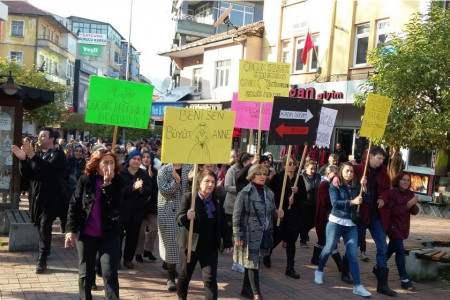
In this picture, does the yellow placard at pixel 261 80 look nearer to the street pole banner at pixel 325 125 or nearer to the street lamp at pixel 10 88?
the street pole banner at pixel 325 125

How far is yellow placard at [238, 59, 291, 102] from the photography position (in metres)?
7.88

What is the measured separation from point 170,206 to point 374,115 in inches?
133

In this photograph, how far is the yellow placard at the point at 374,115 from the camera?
7.21 meters

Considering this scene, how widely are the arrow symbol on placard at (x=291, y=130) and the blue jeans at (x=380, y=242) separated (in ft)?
5.28

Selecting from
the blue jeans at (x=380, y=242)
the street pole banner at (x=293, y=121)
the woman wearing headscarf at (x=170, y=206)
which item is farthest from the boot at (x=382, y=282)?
the woman wearing headscarf at (x=170, y=206)

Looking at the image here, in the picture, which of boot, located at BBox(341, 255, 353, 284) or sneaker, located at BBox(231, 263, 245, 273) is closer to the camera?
boot, located at BBox(341, 255, 353, 284)

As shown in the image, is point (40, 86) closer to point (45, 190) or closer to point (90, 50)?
point (45, 190)

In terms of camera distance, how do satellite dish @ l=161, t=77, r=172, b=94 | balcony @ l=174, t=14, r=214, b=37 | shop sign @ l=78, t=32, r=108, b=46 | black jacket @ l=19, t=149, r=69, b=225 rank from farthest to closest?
shop sign @ l=78, t=32, r=108, b=46 → satellite dish @ l=161, t=77, r=172, b=94 → balcony @ l=174, t=14, r=214, b=37 → black jacket @ l=19, t=149, r=69, b=225

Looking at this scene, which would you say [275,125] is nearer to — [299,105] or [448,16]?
[299,105]

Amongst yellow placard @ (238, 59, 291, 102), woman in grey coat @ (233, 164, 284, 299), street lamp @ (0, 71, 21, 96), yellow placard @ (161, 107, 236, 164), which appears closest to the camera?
yellow placard @ (161, 107, 236, 164)

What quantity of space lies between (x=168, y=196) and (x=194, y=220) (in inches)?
37.7

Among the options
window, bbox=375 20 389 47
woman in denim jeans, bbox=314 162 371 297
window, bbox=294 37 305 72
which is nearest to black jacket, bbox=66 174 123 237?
woman in denim jeans, bbox=314 162 371 297

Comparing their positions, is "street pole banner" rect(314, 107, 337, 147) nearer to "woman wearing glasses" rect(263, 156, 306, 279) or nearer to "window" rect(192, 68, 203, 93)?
"woman wearing glasses" rect(263, 156, 306, 279)

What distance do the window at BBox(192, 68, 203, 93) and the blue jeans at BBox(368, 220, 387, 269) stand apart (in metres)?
23.4
